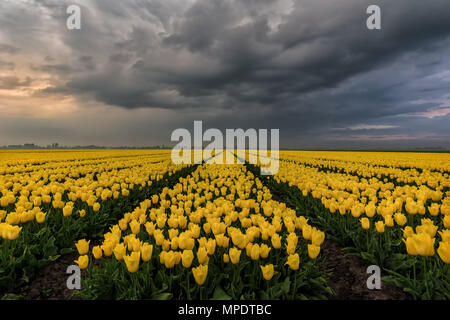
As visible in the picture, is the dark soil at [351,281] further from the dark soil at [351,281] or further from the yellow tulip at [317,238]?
the yellow tulip at [317,238]

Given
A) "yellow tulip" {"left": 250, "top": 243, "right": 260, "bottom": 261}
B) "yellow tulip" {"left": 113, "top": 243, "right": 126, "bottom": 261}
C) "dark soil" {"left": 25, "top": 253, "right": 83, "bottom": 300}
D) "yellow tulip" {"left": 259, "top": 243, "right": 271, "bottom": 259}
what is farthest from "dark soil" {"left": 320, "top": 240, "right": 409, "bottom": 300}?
"dark soil" {"left": 25, "top": 253, "right": 83, "bottom": 300}

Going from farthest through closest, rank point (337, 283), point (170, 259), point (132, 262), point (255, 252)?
point (337, 283) → point (255, 252) → point (170, 259) → point (132, 262)

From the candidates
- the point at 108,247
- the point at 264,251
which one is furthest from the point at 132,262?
the point at 264,251

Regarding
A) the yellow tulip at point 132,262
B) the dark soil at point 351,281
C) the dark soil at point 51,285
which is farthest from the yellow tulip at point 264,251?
the dark soil at point 51,285

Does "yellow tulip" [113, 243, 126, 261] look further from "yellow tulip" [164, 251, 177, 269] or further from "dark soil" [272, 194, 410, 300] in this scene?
"dark soil" [272, 194, 410, 300]

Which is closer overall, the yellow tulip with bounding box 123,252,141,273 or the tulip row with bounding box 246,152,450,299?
the yellow tulip with bounding box 123,252,141,273

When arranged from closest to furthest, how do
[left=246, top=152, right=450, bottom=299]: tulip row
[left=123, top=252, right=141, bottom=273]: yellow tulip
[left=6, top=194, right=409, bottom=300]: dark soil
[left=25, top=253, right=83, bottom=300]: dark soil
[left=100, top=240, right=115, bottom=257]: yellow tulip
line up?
[left=123, top=252, right=141, bottom=273]: yellow tulip < [left=246, top=152, right=450, bottom=299]: tulip row < [left=100, top=240, right=115, bottom=257]: yellow tulip < [left=6, top=194, right=409, bottom=300]: dark soil < [left=25, top=253, right=83, bottom=300]: dark soil

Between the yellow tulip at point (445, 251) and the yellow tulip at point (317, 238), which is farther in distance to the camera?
the yellow tulip at point (317, 238)

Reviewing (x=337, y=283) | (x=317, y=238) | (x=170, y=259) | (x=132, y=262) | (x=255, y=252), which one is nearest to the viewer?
(x=132, y=262)

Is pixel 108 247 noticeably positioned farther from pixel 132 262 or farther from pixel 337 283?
pixel 337 283

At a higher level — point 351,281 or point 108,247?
point 108,247

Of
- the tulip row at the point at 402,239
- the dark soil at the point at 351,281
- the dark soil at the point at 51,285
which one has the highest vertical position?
the tulip row at the point at 402,239
